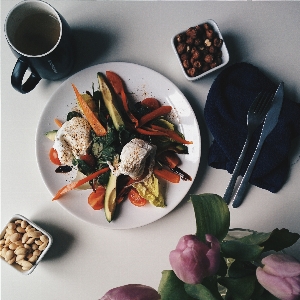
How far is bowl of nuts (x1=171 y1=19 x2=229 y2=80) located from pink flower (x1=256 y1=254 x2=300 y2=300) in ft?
1.77

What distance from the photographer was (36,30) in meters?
0.88

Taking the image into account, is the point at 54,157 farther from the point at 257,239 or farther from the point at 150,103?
the point at 257,239

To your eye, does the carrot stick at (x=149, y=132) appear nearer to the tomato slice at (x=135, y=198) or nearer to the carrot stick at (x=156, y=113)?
the carrot stick at (x=156, y=113)

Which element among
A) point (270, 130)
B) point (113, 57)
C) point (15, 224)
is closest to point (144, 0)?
point (113, 57)

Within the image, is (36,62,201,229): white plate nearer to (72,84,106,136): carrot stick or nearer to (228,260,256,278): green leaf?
(72,84,106,136): carrot stick

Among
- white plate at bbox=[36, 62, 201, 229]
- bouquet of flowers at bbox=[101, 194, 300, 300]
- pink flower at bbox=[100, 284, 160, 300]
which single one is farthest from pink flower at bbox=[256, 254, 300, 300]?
white plate at bbox=[36, 62, 201, 229]

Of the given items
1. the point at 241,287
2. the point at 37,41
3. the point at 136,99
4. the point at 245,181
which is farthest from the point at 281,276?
the point at 37,41

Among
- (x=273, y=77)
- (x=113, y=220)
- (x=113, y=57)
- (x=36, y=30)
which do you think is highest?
(x=36, y=30)

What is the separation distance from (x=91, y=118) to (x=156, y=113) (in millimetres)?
144

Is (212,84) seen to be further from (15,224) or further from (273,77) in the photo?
(15,224)

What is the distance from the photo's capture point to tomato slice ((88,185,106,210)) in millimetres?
892

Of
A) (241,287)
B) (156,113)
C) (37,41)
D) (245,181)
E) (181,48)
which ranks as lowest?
(245,181)

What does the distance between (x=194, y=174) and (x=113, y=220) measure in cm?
21

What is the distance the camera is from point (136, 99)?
0.93m
